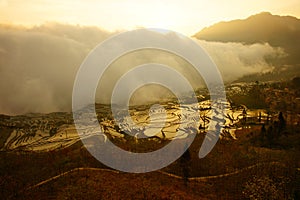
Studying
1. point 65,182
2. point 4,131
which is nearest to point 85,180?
point 65,182

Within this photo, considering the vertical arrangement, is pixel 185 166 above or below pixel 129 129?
below

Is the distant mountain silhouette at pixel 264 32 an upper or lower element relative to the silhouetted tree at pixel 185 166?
upper

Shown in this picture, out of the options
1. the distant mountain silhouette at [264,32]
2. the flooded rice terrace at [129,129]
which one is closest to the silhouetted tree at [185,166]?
the flooded rice terrace at [129,129]

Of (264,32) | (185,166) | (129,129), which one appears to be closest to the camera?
(185,166)

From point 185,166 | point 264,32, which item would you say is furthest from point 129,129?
point 264,32

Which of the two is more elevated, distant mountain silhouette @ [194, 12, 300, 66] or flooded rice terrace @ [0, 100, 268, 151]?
distant mountain silhouette @ [194, 12, 300, 66]

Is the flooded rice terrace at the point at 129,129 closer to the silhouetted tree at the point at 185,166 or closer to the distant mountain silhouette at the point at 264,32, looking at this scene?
the silhouetted tree at the point at 185,166

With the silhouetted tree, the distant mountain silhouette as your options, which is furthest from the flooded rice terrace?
the distant mountain silhouette

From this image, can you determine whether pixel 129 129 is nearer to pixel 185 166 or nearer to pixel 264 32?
pixel 185 166

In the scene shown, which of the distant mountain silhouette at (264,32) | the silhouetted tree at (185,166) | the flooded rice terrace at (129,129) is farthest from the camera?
the distant mountain silhouette at (264,32)

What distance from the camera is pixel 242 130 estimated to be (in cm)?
3638

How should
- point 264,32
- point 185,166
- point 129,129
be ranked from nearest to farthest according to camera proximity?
1. point 185,166
2. point 129,129
3. point 264,32

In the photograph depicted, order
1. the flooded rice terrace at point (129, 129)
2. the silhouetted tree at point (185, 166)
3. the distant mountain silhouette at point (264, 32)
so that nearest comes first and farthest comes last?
the silhouetted tree at point (185, 166) < the flooded rice terrace at point (129, 129) < the distant mountain silhouette at point (264, 32)

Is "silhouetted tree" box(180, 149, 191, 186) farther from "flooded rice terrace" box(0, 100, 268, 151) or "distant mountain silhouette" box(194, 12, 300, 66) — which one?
"distant mountain silhouette" box(194, 12, 300, 66)
